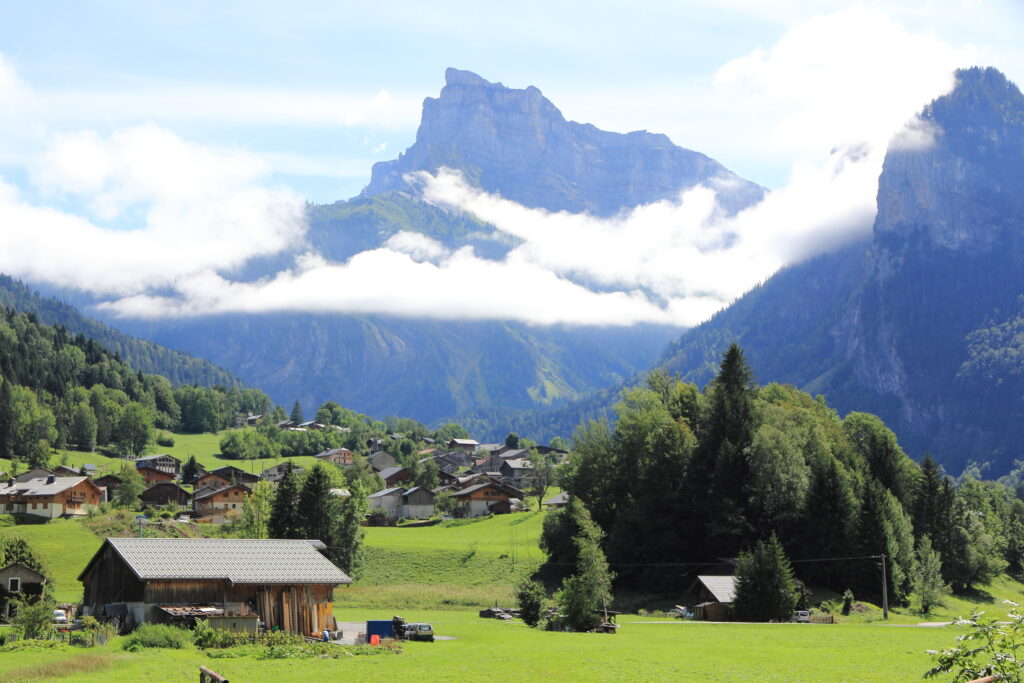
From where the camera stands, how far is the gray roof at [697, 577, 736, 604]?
74.2 metres

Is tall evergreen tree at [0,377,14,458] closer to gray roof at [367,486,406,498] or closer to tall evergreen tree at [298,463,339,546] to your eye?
gray roof at [367,486,406,498]

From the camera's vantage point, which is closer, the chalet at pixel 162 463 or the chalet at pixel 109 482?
the chalet at pixel 109 482

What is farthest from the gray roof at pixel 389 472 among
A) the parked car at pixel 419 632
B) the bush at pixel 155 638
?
the bush at pixel 155 638

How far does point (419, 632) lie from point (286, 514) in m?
40.9

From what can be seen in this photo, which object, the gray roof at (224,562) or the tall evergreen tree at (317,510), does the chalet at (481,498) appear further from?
the gray roof at (224,562)

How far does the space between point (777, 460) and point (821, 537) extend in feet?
25.2

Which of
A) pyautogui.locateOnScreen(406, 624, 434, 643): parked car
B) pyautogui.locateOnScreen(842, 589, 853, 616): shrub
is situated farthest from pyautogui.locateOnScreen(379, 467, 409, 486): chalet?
pyautogui.locateOnScreen(406, 624, 434, 643): parked car

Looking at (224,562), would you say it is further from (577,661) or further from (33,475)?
(33,475)

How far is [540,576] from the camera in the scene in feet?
318

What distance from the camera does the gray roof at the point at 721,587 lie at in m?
74.2

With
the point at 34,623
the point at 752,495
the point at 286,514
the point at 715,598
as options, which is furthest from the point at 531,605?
the point at 286,514

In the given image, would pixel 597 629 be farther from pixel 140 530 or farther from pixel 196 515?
pixel 196 515

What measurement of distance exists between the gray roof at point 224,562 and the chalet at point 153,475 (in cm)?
11331

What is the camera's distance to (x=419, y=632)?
176ft
